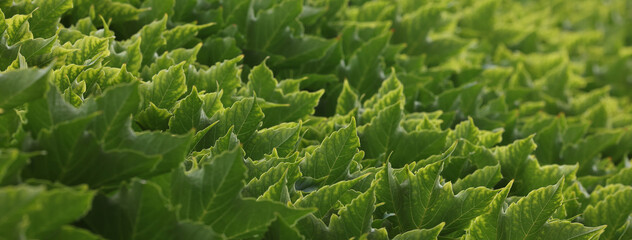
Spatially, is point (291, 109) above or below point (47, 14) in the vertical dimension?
below

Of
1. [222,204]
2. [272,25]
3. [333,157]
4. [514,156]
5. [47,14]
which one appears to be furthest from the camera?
[272,25]

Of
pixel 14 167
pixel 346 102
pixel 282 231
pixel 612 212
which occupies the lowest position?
pixel 612 212

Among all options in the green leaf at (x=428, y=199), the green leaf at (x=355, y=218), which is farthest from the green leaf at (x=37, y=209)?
the green leaf at (x=428, y=199)

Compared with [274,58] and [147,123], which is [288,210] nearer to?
[147,123]

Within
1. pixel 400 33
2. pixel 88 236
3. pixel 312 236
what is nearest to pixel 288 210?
pixel 312 236

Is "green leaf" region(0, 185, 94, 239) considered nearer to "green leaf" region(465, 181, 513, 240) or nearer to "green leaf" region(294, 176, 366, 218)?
"green leaf" region(294, 176, 366, 218)

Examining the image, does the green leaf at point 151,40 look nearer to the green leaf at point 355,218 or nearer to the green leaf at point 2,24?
the green leaf at point 2,24

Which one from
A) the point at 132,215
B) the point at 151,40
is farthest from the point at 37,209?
the point at 151,40

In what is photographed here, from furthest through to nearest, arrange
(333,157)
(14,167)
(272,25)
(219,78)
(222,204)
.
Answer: (272,25)
(219,78)
(333,157)
(222,204)
(14,167)

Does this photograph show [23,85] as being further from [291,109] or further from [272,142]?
[291,109]

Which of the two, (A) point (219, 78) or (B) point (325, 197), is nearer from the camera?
(B) point (325, 197)
